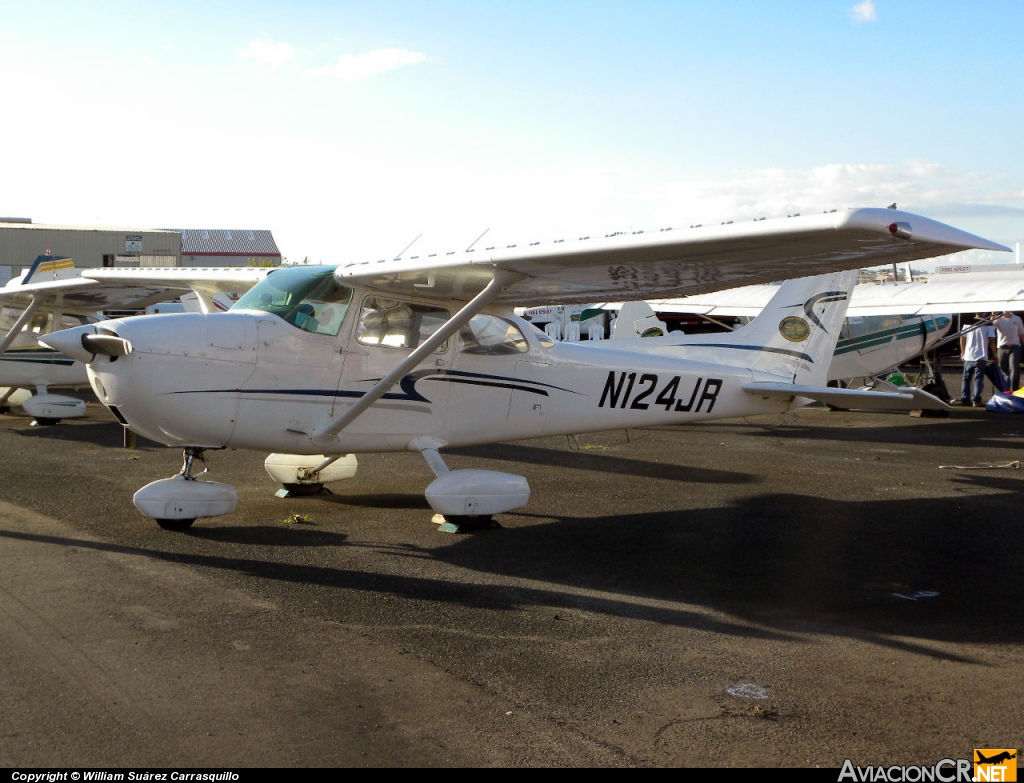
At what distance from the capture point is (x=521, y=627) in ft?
16.8

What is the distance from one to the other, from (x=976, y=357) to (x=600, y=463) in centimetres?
989

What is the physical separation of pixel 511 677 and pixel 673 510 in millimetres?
4269

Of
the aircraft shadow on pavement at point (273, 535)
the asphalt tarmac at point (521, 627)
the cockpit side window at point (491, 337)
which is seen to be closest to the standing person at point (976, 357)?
the asphalt tarmac at point (521, 627)

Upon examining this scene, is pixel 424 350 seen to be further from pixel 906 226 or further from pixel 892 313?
pixel 892 313

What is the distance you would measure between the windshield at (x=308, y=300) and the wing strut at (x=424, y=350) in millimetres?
639

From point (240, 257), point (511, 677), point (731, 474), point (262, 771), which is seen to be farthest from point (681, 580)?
point (240, 257)

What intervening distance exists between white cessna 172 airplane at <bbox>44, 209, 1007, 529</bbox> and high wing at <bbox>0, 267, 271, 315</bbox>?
Result: 181cm

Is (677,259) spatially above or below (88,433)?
above

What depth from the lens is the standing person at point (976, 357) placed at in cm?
1709

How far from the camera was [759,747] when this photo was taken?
11.9 ft

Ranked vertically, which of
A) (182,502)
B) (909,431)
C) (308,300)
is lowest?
(909,431)

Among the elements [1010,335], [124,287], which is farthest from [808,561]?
[1010,335]

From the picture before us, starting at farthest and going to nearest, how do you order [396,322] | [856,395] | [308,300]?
1. [856,395]
2. [396,322]
3. [308,300]

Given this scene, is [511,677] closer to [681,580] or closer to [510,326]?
[681,580]
